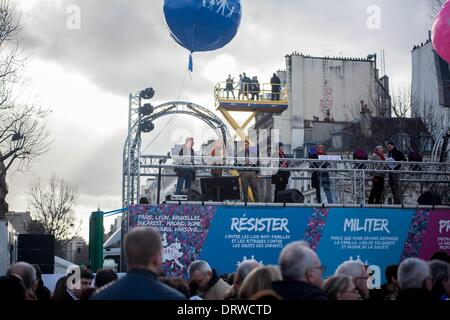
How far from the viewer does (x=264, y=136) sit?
225ft

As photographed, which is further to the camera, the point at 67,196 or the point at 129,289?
the point at 67,196

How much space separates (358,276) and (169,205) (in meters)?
8.67

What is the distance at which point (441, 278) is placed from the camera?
6.39 meters

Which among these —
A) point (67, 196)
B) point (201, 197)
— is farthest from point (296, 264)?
point (67, 196)

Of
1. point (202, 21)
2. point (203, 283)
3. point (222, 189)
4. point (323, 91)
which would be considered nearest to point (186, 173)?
point (222, 189)

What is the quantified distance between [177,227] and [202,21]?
4.18 meters

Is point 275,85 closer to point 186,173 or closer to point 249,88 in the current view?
point 249,88

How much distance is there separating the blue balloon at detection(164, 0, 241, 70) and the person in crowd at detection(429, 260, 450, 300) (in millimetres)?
9126

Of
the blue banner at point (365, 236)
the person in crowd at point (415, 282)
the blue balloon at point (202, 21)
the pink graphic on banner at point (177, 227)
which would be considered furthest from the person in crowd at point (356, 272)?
the blue banner at point (365, 236)

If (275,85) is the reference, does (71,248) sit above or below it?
below

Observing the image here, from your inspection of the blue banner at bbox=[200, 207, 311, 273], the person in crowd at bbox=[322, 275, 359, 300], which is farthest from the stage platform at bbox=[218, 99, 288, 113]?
the person in crowd at bbox=[322, 275, 359, 300]

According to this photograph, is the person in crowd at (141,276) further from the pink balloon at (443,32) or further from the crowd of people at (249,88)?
the crowd of people at (249,88)
